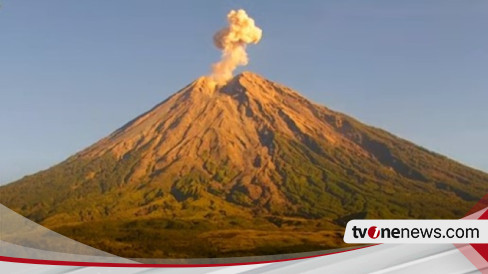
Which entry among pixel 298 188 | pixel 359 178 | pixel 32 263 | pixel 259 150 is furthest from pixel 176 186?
pixel 32 263

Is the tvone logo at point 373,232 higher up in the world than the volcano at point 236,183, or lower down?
lower down

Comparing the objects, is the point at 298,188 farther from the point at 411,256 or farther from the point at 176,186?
the point at 411,256

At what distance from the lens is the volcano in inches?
163

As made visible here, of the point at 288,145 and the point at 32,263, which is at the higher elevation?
the point at 288,145

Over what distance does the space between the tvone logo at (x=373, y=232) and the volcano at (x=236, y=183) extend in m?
1.98

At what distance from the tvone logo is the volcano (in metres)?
1.98

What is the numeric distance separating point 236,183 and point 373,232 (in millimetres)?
4138

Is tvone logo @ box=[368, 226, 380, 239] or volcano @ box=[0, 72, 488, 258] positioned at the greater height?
volcano @ box=[0, 72, 488, 258]

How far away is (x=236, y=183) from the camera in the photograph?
5.55m

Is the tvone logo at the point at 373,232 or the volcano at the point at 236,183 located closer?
the tvone logo at the point at 373,232

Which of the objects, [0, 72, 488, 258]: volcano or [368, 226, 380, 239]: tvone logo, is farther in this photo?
[0, 72, 488, 258]: volcano

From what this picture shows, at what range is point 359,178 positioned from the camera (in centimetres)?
482

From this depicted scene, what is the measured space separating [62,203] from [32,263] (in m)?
4.12

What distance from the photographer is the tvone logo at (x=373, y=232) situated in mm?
1441
